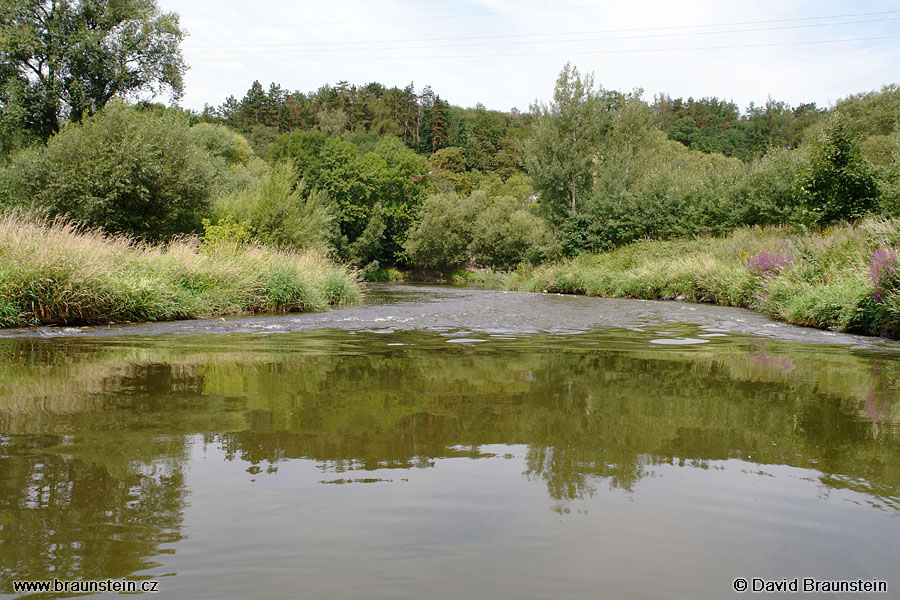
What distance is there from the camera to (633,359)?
6.40m

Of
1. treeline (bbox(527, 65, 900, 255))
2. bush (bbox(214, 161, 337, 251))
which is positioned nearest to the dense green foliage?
treeline (bbox(527, 65, 900, 255))

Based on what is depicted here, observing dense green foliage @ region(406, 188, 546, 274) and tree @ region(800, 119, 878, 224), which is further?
dense green foliage @ region(406, 188, 546, 274)

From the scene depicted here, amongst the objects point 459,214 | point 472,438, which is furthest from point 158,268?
point 459,214

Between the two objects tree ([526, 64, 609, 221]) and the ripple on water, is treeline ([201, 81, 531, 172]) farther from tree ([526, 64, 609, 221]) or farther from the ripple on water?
the ripple on water

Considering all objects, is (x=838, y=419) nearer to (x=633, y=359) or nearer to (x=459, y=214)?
(x=633, y=359)

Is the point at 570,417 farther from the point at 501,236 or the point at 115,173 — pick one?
the point at 501,236

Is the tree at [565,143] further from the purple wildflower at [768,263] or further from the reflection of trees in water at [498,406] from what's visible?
the reflection of trees in water at [498,406]

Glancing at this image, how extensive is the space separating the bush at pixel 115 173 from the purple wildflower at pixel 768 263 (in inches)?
840

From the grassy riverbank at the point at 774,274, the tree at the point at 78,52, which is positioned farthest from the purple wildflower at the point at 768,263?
the tree at the point at 78,52

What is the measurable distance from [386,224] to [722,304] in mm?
45767

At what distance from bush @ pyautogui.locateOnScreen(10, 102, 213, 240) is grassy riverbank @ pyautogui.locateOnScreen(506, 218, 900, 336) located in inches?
675

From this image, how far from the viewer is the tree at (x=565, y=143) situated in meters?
34.0

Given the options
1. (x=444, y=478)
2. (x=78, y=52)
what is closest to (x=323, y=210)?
(x=78, y=52)

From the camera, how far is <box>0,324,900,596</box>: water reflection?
2.15 m
